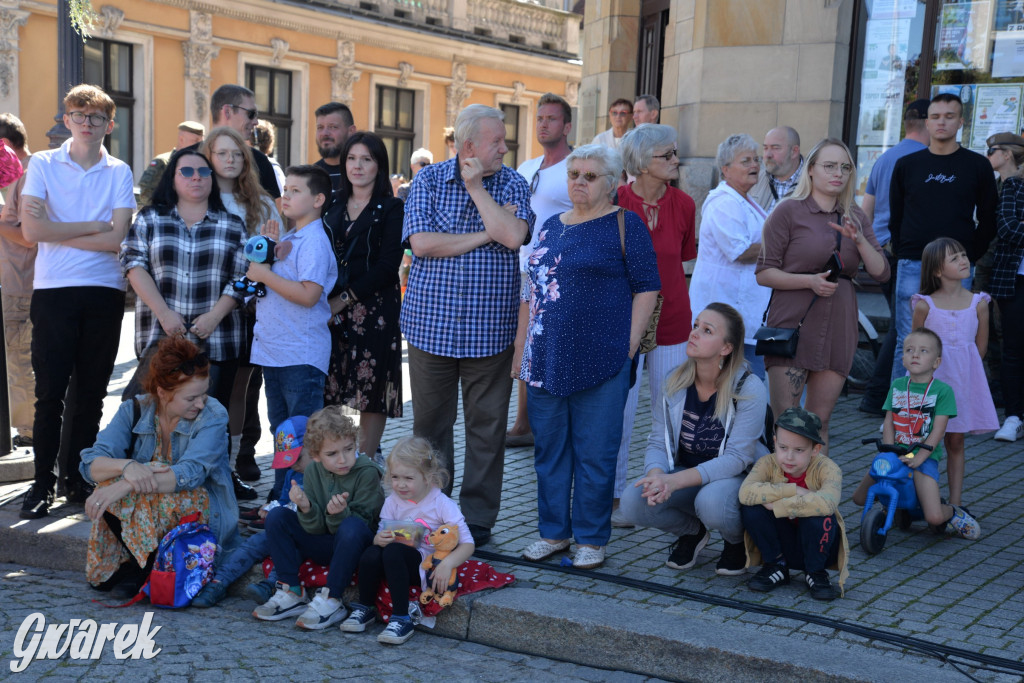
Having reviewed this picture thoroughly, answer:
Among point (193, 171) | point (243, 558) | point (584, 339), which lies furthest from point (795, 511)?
point (193, 171)

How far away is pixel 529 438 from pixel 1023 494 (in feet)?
9.74

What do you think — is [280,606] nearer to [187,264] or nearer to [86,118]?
[187,264]

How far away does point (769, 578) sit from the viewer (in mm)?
4504

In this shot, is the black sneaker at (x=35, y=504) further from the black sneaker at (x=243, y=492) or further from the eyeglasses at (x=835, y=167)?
the eyeglasses at (x=835, y=167)

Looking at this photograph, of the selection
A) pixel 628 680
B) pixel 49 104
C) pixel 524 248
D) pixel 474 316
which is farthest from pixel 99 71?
pixel 628 680

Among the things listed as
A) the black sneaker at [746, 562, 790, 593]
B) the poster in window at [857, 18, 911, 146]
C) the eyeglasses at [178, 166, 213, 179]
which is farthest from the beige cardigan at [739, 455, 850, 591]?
the poster in window at [857, 18, 911, 146]

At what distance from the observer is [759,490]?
14.8ft

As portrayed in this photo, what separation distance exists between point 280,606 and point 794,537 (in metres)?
2.17

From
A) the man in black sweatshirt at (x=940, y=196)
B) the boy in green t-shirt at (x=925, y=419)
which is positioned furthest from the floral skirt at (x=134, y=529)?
the man in black sweatshirt at (x=940, y=196)

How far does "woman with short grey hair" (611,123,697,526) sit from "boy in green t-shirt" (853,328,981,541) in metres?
1.11

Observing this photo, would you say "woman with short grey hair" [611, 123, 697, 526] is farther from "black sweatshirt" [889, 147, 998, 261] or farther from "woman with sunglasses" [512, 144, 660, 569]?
"black sweatshirt" [889, 147, 998, 261]

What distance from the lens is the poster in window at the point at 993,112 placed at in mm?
9391

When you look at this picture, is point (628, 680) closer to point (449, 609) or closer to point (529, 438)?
point (449, 609)

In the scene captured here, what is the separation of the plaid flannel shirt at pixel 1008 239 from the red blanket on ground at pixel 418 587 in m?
4.82
